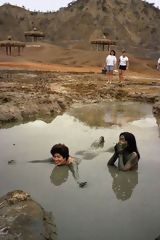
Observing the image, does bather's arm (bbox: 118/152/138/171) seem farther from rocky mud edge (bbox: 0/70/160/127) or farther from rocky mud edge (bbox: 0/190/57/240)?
rocky mud edge (bbox: 0/70/160/127)

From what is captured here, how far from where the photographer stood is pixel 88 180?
668 centimetres

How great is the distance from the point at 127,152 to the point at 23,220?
3081mm

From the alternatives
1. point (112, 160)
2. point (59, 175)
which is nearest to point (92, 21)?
point (112, 160)

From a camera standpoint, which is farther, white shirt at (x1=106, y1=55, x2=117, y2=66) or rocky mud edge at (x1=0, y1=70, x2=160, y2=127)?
white shirt at (x1=106, y1=55, x2=117, y2=66)

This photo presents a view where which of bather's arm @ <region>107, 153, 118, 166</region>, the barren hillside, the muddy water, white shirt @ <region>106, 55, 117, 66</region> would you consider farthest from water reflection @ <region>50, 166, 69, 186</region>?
the barren hillside

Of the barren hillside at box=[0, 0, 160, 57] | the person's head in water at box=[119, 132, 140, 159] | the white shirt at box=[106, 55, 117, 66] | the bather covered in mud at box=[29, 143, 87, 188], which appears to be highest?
the barren hillside at box=[0, 0, 160, 57]

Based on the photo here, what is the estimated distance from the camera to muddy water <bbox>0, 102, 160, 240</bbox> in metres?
5.18

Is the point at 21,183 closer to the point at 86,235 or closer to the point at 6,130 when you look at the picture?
the point at 86,235

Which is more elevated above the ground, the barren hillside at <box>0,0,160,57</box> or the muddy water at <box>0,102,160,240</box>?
the barren hillside at <box>0,0,160,57</box>

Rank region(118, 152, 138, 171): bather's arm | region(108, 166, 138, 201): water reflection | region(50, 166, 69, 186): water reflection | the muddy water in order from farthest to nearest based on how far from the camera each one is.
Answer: region(118, 152, 138, 171): bather's arm < region(50, 166, 69, 186): water reflection < region(108, 166, 138, 201): water reflection < the muddy water

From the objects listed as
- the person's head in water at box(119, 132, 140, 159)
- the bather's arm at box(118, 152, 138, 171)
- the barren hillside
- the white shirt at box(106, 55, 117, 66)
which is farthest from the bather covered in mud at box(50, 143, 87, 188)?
the barren hillside

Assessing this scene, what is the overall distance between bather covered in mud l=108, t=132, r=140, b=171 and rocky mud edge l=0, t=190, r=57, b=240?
2.22 meters

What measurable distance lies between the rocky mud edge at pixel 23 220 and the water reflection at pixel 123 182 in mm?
1505

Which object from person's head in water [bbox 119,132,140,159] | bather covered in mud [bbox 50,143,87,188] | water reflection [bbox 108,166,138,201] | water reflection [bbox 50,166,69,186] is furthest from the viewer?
person's head in water [bbox 119,132,140,159]
